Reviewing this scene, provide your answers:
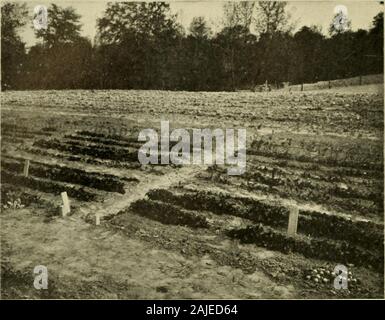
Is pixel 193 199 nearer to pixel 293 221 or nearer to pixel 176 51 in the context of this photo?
pixel 293 221

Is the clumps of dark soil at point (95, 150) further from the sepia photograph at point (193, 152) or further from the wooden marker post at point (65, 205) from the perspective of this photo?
the wooden marker post at point (65, 205)

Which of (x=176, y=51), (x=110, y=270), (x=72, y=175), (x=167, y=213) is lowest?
(x=110, y=270)

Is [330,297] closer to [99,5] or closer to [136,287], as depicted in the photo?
[136,287]

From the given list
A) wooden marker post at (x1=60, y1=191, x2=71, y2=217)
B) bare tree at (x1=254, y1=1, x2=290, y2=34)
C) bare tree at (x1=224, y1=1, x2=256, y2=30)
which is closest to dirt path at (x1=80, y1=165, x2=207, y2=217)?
wooden marker post at (x1=60, y1=191, x2=71, y2=217)

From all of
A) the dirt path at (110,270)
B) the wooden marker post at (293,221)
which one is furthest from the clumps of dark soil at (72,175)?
the wooden marker post at (293,221)

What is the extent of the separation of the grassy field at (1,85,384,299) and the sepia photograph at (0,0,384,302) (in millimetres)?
48

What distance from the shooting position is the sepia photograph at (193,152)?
7.90m

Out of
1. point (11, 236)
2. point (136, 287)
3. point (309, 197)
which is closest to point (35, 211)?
point (11, 236)

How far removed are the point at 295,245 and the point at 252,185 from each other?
3406 mm

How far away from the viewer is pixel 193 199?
36.8 ft

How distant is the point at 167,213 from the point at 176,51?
5.73 metres

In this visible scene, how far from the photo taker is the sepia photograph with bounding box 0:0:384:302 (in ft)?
25.9

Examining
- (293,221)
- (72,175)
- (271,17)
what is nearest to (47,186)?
(72,175)

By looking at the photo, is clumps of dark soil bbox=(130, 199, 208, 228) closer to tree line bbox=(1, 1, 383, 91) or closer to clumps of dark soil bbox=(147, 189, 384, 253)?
clumps of dark soil bbox=(147, 189, 384, 253)
